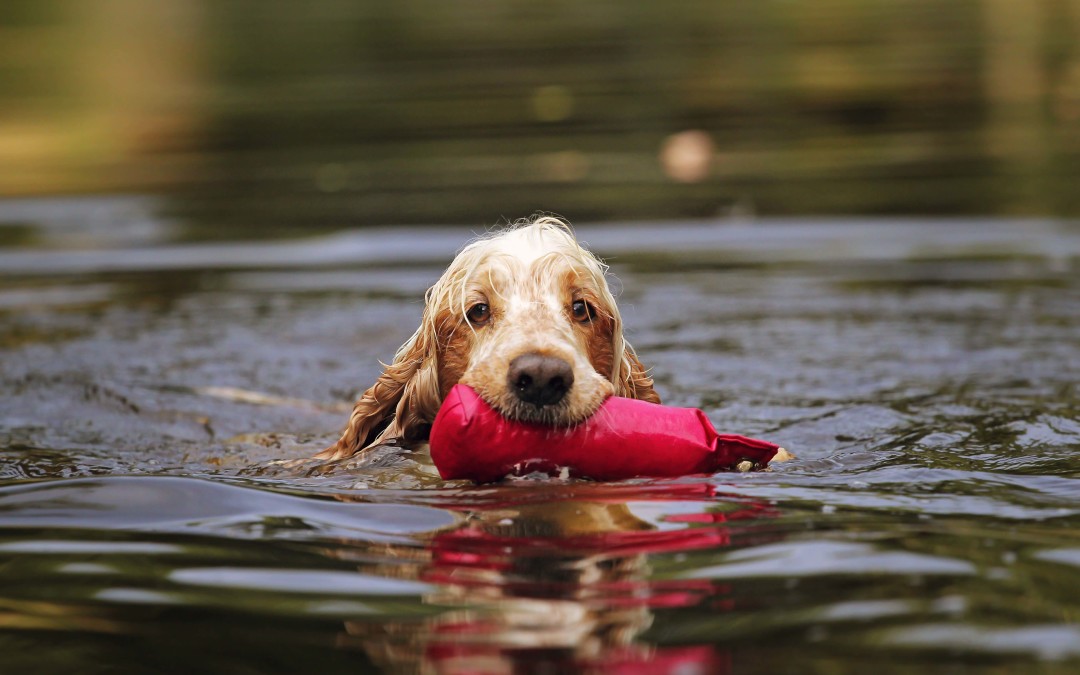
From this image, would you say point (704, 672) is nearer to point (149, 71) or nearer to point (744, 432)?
point (744, 432)

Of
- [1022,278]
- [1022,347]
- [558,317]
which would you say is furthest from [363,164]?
[558,317]

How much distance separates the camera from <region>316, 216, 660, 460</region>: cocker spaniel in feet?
14.2

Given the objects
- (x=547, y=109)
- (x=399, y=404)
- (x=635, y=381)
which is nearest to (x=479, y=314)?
(x=399, y=404)

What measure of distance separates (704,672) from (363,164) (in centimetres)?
1322

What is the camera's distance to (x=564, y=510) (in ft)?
13.5

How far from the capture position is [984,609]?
314cm

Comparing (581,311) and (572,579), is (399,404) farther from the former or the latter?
(572,579)

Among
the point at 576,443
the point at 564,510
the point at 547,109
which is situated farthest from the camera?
the point at 547,109

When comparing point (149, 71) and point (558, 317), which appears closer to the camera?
point (558, 317)

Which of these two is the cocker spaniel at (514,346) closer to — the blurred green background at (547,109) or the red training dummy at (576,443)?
the red training dummy at (576,443)

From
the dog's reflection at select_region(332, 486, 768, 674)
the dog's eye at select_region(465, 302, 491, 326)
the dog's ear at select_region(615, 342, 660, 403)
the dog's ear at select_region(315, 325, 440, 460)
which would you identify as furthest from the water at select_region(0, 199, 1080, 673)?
the dog's ear at select_region(615, 342, 660, 403)

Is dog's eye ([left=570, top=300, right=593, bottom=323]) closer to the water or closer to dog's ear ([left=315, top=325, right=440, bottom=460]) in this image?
dog's ear ([left=315, top=325, right=440, bottom=460])

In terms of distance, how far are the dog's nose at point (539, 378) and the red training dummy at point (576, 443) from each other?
0.36 ft

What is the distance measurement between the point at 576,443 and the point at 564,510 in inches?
11.6
